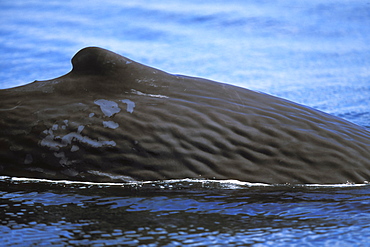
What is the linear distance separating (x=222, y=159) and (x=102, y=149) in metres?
0.49

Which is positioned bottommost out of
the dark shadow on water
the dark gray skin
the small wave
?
the dark shadow on water

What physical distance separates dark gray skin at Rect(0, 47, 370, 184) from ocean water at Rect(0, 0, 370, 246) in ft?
0.20

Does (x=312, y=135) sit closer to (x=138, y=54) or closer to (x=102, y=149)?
(x=102, y=149)

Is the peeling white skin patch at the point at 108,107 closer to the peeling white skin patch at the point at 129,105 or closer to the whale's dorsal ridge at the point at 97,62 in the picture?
the peeling white skin patch at the point at 129,105

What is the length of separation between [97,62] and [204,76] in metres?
3.95

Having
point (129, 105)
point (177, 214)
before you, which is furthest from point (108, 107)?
point (177, 214)

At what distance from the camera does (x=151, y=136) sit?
95.0 inches

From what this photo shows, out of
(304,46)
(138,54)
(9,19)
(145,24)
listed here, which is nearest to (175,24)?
(145,24)

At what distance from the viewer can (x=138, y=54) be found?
707 cm

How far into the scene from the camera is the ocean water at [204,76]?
1.84 metres

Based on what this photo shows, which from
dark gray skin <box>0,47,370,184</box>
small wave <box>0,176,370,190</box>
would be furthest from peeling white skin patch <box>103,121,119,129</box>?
small wave <box>0,176,370,190</box>

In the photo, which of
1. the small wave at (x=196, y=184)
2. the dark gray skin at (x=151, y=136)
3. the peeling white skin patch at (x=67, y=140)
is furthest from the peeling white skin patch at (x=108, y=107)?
the small wave at (x=196, y=184)

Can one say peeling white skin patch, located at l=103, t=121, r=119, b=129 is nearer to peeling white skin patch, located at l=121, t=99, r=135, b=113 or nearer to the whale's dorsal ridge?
peeling white skin patch, located at l=121, t=99, r=135, b=113

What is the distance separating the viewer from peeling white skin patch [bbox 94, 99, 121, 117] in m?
2.48
